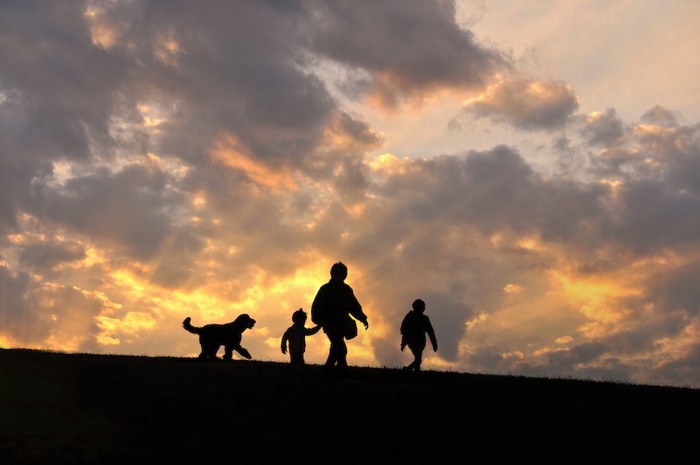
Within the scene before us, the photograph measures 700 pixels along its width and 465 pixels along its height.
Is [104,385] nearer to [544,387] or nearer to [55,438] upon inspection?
[55,438]

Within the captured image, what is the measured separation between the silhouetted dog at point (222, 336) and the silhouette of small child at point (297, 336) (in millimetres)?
1274

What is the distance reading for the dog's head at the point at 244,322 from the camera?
81.1ft

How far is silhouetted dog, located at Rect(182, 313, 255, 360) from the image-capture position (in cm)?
2412

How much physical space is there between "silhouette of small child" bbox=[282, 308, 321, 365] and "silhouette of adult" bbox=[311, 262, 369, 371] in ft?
15.3

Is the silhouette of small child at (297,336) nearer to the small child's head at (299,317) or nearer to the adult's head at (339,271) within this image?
the small child's head at (299,317)

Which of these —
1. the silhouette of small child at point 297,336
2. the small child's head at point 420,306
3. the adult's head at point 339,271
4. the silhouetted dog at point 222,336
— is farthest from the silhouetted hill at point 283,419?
the small child's head at point 420,306

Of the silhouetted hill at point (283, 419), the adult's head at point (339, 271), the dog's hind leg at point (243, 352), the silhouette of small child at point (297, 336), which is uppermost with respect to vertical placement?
the adult's head at point (339, 271)

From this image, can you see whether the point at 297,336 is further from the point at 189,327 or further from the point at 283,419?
the point at 283,419

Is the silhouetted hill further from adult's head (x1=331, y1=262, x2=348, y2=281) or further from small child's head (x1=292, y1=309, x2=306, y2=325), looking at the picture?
small child's head (x1=292, y1=309, x2=306, y2=325)

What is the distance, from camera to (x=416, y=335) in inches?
1023

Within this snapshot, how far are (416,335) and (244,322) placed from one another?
217 inches

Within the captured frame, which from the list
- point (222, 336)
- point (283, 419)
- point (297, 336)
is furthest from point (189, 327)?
point (283, 419)

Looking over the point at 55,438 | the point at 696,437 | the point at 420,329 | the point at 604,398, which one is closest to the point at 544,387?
the point at 604,398

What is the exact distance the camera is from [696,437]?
50.2 ft
